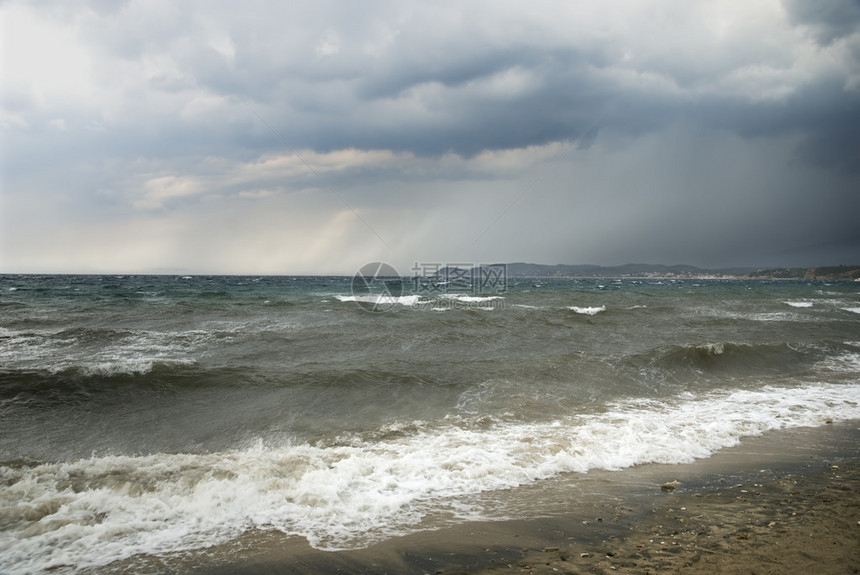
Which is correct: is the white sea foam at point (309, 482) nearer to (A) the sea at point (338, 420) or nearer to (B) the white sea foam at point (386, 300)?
(A) the sea at point (338, 420)

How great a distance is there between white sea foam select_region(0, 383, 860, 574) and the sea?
0.02 m

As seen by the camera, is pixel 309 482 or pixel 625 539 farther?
pixel 309 482

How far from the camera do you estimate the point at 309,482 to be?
194 inches

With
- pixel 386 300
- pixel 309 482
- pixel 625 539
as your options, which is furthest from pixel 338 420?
pixel 386 300

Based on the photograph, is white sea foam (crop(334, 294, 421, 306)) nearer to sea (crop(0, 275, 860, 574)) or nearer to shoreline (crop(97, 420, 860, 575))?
sea (crop(0, 275, 860, 574))

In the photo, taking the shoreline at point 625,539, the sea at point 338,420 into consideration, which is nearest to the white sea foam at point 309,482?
the sea at point 338,420

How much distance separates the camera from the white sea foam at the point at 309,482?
3922 millimetres

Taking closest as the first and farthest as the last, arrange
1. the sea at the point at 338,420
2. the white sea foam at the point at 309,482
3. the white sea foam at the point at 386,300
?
1. the white sea foam at the point at 309,482
2. the sea at the point at 338,420
3. the white sea foam at the point at 386,300

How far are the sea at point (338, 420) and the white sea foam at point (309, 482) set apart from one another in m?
0.02

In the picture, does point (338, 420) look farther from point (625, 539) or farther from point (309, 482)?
point (625, 539)

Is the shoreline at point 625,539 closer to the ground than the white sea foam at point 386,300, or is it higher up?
closer to the ground

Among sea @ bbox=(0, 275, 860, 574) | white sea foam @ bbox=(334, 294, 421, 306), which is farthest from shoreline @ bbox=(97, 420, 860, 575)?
white sea foam @ bbox=(334, 294, 421, 306)

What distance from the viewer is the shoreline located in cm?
335

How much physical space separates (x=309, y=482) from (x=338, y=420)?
2.64 metres
